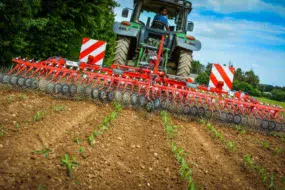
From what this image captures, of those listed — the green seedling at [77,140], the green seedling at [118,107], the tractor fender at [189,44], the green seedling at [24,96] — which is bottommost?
the green seedling at [77,140]

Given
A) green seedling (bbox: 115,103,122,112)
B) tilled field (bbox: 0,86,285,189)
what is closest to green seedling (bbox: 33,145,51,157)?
tilled field (bbox: 0,86,285,189)

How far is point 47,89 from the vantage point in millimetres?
4402

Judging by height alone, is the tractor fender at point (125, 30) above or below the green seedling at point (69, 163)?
above

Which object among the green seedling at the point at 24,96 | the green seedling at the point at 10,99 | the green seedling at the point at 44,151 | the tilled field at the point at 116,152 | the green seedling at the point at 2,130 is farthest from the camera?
the green seedling at the point at 24,96

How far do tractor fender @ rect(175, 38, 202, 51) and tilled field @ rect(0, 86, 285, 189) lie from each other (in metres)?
2.53

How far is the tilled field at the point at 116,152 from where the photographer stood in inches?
76.2

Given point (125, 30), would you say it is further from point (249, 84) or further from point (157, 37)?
point (249, 84)

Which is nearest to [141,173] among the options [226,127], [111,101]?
[111,101]

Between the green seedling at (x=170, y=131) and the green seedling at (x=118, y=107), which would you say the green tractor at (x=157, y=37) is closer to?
the green seedling at (x=118, y=107)

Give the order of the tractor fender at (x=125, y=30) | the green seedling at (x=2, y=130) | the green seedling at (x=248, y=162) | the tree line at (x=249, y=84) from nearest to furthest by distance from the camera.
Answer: the green seedling at (x=2, y=130), the green seedling at (x=248, y=162), the tractor fender at (x=125, y=30), the tree line at (x=249, y=84)

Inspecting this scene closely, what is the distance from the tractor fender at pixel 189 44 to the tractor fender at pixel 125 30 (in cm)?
105

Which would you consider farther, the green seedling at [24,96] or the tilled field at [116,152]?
the green seedling at [24,96]

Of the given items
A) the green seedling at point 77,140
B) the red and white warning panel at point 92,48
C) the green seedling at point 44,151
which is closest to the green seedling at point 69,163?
the green seedling at point 44,151

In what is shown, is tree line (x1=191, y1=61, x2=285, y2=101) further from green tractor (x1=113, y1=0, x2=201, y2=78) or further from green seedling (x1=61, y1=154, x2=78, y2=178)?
green seedling (x1=61, y1=154, x2=78, y2=178)
